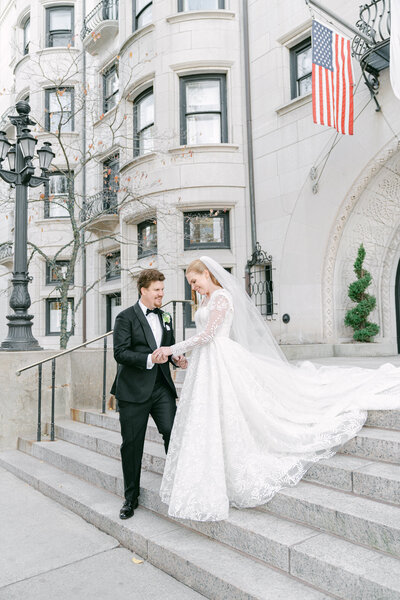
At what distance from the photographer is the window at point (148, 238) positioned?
43.7ft

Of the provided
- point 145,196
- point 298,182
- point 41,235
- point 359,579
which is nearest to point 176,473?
point 359,579

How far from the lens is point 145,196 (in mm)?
12422

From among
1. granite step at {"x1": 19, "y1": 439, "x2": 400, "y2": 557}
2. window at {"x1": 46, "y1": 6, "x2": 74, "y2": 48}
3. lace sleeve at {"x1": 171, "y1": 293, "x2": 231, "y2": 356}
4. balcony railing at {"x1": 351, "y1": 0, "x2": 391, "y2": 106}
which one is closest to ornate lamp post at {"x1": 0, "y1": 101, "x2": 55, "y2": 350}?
granite step at {"x1": 19, "y1": 439, "x2": 400, "y2": 557}

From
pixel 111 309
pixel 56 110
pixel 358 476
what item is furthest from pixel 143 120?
pixel 358 476

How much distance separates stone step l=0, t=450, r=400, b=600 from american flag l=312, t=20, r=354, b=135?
22.4 feet

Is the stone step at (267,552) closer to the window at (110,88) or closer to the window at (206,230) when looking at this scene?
the window at (206,230)

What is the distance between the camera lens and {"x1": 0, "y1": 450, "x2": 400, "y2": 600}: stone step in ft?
9.21

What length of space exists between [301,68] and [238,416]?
33.0 ft

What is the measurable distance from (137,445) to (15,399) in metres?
3.83

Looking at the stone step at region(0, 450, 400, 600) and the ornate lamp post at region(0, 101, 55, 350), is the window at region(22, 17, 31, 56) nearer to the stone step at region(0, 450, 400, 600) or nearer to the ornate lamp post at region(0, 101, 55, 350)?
the ornate lamp post at region(0, 101, 55, 350)

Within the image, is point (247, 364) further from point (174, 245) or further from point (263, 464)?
point (174, 245)

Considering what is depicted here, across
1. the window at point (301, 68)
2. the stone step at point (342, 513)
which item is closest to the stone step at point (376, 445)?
the stone step at point (342, 513)

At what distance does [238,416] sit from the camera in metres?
3.91

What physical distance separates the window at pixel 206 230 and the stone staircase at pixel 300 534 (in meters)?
8.09
